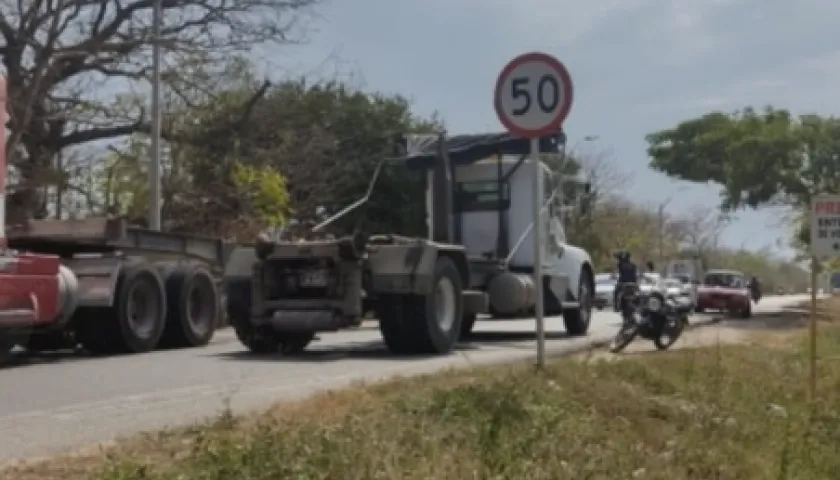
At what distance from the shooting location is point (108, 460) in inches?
259

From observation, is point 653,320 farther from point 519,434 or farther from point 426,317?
point 519,434

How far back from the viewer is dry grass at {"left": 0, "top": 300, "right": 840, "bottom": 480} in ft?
20.5

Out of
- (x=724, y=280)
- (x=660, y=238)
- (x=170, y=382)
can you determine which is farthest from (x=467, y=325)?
(x=660, y=238)

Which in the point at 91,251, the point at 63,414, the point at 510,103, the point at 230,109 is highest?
the point at 230,109

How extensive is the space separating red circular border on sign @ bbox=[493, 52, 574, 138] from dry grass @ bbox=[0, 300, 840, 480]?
1.87 m

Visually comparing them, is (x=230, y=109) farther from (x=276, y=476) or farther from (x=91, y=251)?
(x=276, y=476)

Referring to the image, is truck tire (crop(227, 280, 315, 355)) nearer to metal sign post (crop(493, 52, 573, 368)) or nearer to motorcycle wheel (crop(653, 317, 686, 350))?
motorcycle wheel (crop(653, 317, 686, 350))

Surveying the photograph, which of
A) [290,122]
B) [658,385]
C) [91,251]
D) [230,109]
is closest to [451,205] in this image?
[91,251]

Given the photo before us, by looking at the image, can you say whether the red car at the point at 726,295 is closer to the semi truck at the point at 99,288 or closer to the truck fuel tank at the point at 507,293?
the truck fuel tank at the point at 507,293

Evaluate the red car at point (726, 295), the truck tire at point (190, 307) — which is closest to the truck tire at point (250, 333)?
the truck tire at point (190, 307)

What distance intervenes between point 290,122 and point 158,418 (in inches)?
1163

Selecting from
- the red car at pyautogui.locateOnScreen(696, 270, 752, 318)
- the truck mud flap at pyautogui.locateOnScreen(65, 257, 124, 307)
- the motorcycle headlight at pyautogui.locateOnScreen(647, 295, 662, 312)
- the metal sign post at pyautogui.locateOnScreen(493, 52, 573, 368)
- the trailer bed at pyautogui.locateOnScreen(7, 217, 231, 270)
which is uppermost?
the metal sign post at pyautogui.locateOnScreen(493, 52, 573, 368)

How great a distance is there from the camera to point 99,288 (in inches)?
625

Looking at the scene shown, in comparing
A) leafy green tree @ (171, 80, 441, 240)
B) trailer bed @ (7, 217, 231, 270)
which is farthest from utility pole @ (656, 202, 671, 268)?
trailer bed @ (7, 217, 231, 270)
